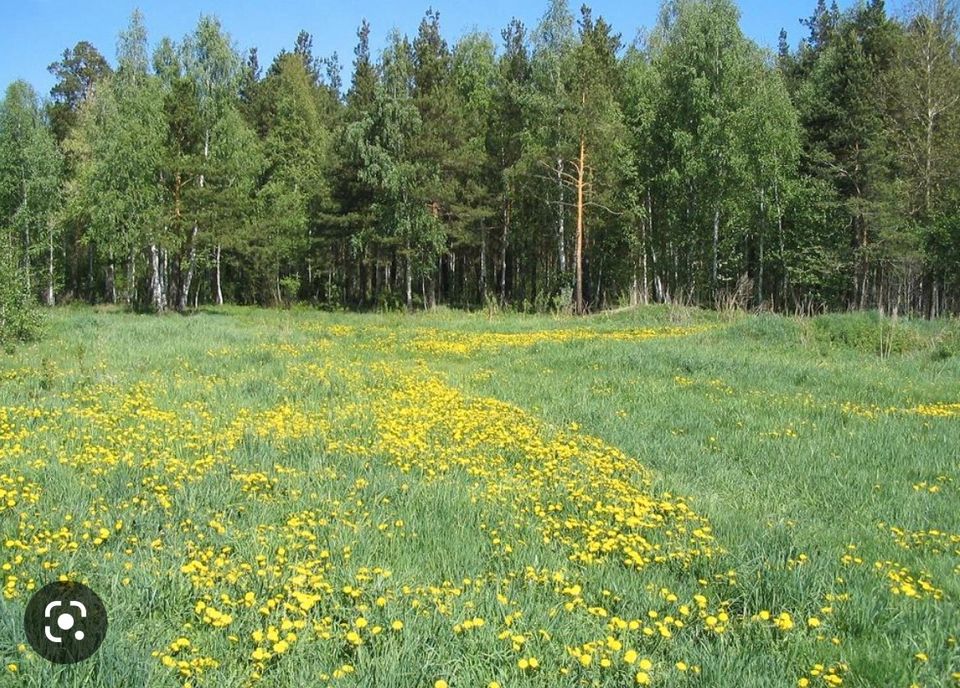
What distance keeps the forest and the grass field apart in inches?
781

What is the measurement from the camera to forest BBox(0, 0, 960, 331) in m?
32.4

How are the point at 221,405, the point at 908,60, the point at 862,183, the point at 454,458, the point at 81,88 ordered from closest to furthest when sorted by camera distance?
the point at 454,458, the point at 221,405, the point at 908,60, the point at 862,183, the point at 81,88

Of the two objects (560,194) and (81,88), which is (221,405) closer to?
(560,194)

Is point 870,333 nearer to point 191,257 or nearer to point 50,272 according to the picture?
point 191,257

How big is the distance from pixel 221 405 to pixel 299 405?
1031 mm

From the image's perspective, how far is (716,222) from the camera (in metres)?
36.0

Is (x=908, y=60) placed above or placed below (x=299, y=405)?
above

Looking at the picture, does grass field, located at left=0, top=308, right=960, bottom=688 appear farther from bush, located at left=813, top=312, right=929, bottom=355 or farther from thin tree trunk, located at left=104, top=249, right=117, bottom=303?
thin tree trunk, located at left=104, top=249, right=117, bottom=303

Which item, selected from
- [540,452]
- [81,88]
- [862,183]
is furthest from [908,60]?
[81,88]

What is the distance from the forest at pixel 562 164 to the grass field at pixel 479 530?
19.8 metres

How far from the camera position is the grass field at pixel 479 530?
3699 mm

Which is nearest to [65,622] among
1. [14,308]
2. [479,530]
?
[479,530]

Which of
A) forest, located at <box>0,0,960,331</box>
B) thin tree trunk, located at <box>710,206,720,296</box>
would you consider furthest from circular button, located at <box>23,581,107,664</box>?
thin tree trunk, located at <box>710,206,720,296</box>

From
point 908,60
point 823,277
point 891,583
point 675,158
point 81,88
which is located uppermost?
point 81,88
